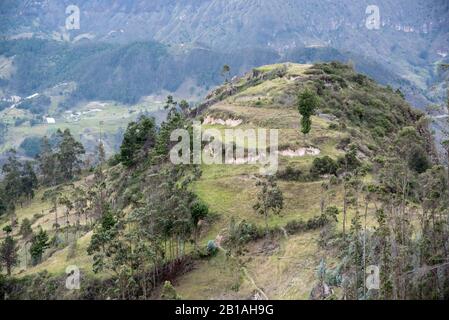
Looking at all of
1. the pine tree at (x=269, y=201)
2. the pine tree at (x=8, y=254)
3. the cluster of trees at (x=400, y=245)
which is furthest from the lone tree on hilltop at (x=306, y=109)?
the pine tree at (x=8, y=254)

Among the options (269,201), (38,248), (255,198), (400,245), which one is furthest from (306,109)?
(38,248)

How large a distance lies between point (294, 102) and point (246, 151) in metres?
25.0

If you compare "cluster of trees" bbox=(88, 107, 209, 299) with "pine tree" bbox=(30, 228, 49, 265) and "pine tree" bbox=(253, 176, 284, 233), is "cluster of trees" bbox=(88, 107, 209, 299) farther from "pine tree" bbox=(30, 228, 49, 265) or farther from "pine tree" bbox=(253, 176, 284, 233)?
"pine tree" bbox=(30, 228, 49, 265)

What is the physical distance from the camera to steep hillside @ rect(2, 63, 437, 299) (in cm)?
6309

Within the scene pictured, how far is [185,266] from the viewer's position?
7000 centimetres

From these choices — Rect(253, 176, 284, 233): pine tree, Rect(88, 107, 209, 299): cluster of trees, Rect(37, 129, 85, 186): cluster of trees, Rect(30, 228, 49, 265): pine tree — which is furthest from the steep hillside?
Rect(37, 129, 85, 186): cluster of trees

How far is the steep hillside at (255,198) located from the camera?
63.1 m

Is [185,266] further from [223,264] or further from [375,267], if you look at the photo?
[375,267]

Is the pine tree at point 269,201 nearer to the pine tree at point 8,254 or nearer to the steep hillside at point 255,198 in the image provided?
the steep hillside at point 255,198

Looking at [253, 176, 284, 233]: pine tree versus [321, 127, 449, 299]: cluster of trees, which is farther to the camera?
[253, 176, 284, 233]: pine tree

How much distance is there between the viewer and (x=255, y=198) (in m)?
77.0

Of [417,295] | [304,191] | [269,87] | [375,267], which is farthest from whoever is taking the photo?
[269,87]

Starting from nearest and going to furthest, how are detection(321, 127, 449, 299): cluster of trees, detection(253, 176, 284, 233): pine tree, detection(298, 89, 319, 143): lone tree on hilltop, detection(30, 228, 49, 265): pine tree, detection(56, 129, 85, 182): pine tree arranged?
detection(321, 127, 449, 299): cluster of trees < detection(253, 176, 284, 233): pine tree < detection(298, 89, 319, 143): lone tree on hilltop < detection(30, 228, 49, 265): pine tree < detection(56, 129, 85, 182): pine tree
